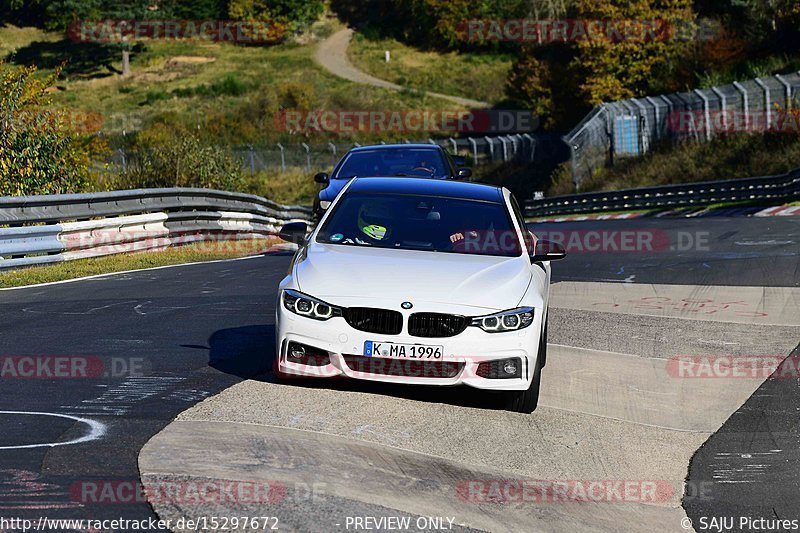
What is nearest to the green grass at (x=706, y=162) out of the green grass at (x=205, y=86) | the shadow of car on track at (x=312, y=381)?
the shadow of car on track at (x=312, y=381)

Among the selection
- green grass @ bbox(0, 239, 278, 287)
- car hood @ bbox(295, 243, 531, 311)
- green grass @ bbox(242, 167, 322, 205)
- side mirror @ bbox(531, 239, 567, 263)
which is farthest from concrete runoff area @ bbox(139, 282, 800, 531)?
green grass @ bbox(242, 167, 322, 205)

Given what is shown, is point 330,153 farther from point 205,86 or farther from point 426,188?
point 426,188

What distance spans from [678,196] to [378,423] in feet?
89.7

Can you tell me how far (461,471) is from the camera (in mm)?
6488

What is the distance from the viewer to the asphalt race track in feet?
19.1

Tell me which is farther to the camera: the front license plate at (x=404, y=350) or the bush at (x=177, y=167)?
the bush at (x=177, y=167)

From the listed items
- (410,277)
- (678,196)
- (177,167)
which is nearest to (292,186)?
(678,196)

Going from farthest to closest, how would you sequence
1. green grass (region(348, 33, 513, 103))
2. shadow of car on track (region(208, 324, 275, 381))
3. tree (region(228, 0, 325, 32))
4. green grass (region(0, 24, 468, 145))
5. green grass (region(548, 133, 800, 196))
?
tree (region(228, 0, 325, 32)) < green grass (region(348, 33, 513, 103)) < green grass (region(0, 24, 468, 145)) < green grass (region(548, 133, 800, 196)) < shadow of car on track (region(208, 324, 275, 381))

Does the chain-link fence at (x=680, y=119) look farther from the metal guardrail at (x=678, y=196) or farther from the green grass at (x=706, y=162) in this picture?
the metal guardrail at (x=678, y=196)

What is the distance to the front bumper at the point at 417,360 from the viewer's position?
7.59 meters

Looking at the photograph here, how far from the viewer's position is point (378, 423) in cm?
721

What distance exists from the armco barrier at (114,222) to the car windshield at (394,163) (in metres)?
3.72

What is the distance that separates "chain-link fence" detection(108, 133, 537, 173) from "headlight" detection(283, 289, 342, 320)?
148ft

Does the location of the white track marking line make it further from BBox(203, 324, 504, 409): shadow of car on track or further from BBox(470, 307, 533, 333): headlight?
BBox(470, 307, 533, 333): headlight
